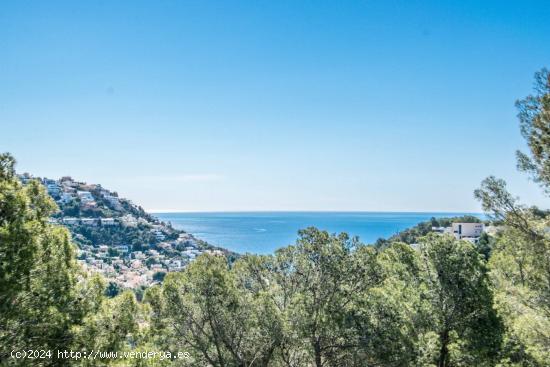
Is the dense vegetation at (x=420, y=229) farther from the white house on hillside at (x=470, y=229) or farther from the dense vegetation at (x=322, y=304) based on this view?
the dense vegetation at (x=322, y=304)

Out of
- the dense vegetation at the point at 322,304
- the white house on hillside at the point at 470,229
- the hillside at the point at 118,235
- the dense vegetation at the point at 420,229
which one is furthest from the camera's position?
A: the hillside at the point at 118,235

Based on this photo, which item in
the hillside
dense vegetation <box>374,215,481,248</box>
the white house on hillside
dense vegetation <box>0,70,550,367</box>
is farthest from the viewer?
the hillside

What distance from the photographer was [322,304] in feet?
33.6

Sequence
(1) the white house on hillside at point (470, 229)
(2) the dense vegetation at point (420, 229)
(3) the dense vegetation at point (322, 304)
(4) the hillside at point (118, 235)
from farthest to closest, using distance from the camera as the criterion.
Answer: (4) the hillside at point (118, 235) < (1) the white house on hillside at point (470, 229) < (2) the dense vegetation at point (420, 229) < (3) the dense vegetation at point (322, 304)

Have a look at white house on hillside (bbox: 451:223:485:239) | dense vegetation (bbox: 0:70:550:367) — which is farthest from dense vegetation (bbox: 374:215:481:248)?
dense vegetation (bbox: 0:70:550:367)

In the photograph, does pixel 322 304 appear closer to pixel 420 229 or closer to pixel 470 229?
pixel 420 229

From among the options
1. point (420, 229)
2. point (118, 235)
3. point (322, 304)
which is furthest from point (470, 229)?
point (118, 235)

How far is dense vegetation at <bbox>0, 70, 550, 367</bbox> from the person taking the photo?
6.59m

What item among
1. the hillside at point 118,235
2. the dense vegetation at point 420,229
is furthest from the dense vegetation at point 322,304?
the hillside at point 118,235

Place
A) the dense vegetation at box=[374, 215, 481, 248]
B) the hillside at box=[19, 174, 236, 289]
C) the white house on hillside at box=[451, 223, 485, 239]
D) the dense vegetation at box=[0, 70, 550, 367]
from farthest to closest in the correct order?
the hillside at box=[19, 174, 236, 289] → the white house on hillside at box=[451, 223, 485, 239] → the dense vegetation at box=[374, 215, 481, 248] → the dense vegetation at box=[0, 70, 550, 367]

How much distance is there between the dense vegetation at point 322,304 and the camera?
659 centimetres

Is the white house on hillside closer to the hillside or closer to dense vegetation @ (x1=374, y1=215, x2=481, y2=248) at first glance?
dense vegetation @ (x1=374, y1=215, x2=481, y2=248)

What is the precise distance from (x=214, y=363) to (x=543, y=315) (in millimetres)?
8367

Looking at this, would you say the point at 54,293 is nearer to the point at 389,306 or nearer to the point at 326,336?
the point at 326,336
